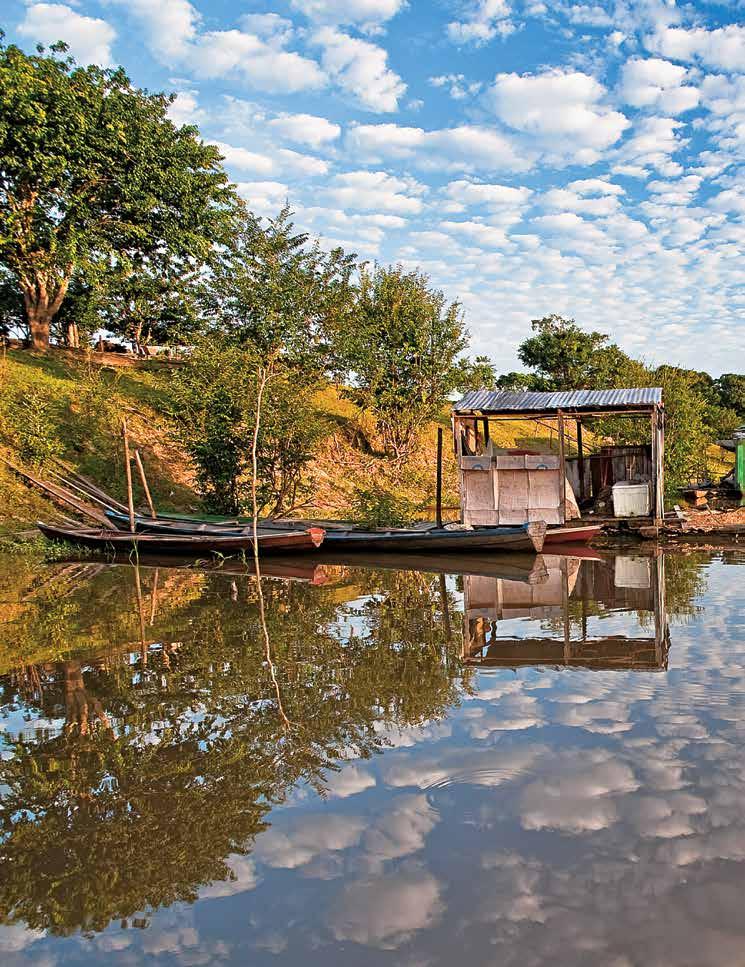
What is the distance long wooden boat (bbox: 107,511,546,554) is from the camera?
14188 mm

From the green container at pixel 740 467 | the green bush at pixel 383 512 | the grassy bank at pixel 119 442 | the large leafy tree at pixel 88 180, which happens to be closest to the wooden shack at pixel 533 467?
the green bush at pixel 383 512

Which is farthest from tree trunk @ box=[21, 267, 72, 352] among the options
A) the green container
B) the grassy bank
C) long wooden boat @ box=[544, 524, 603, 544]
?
the green container

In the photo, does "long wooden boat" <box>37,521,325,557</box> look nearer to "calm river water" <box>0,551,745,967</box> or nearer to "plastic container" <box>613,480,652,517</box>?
"calm river water" <box>0,551,745,967</box>

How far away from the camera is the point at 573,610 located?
9312 millimetres

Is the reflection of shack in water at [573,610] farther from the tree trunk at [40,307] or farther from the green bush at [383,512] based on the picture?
the tree trunk at [40,307]

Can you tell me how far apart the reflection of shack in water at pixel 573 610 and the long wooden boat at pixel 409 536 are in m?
0.74

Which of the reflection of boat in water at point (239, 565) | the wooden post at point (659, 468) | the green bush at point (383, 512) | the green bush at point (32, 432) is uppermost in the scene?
the green bush at point (32, 432)

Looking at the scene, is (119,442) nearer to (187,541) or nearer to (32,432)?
(32,432)

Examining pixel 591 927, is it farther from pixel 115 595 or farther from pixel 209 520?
pixel 209 520

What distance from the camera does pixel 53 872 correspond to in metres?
3.52

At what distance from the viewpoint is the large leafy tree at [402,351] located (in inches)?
1027

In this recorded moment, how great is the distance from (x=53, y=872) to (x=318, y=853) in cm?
135

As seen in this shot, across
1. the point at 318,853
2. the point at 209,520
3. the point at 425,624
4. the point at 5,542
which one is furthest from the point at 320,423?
the point at 318,853

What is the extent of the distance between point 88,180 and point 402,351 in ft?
40.5
